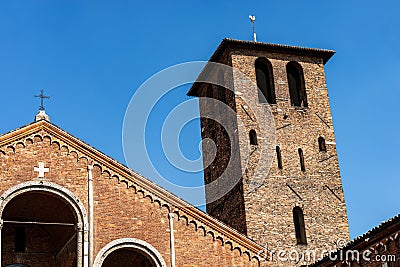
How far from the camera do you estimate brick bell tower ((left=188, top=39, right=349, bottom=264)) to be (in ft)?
83.3

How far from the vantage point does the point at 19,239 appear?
2353 cm

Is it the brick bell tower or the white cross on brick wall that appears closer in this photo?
the white cross on brick wall

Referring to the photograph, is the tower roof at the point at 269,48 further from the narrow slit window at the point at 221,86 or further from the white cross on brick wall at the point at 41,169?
the white cross on brick wall at the point at 41,169

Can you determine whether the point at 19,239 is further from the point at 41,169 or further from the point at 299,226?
the point at 299,226

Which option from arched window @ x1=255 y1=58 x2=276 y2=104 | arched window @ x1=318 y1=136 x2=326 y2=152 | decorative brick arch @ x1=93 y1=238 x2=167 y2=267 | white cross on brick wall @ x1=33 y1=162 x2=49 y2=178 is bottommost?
decorative brick arch @ x1=93 y1=238 x2=167 y2=267

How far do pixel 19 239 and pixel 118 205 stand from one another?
16.3 feet

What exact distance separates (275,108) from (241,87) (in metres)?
1.57

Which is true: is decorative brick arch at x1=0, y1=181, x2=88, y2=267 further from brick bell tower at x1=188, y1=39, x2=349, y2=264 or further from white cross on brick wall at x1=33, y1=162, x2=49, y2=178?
brick bell tower at x1=188, y1=39, x2=349, y2=264

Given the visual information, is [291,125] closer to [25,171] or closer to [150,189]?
[150,189]

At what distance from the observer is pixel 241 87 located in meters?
26.8

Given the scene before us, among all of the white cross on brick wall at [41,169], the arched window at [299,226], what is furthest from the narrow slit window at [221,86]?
the white cross on brick wall at [41,169]

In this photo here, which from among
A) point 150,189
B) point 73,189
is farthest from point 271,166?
point 73,189

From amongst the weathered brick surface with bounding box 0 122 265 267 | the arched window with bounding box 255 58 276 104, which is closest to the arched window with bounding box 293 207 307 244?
the arched window with bounding box 255 58 276 104

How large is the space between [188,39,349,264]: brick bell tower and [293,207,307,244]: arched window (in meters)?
0.04
